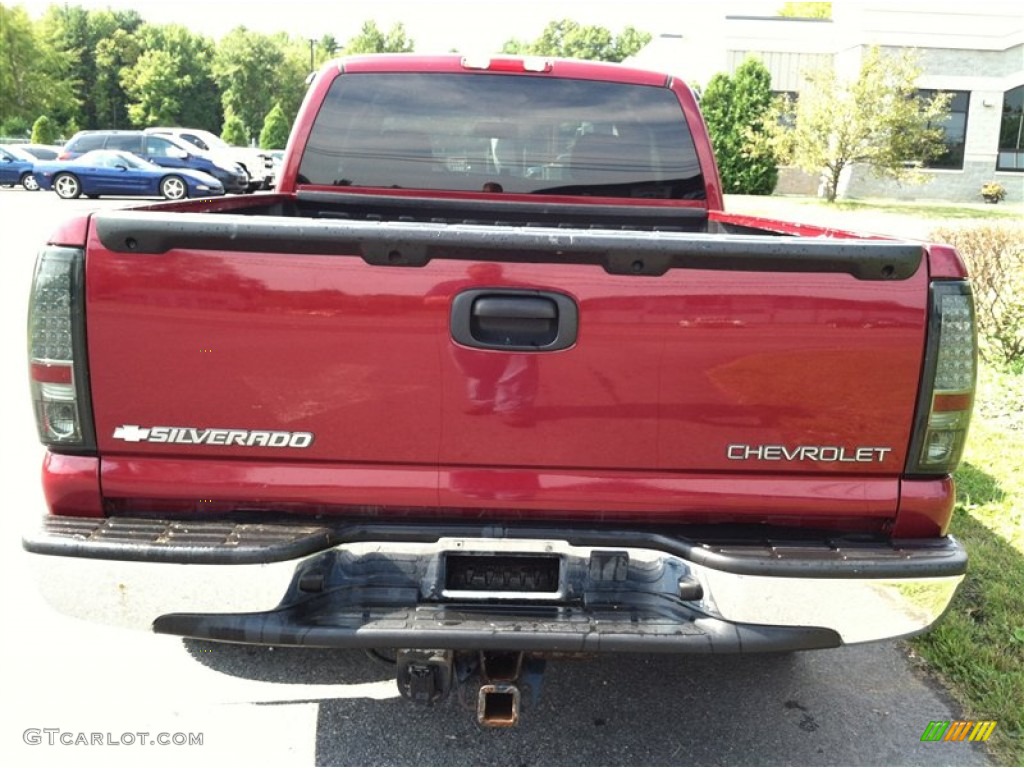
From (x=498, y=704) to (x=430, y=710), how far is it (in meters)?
0.83

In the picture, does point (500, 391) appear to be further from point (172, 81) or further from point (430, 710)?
point (172, 81)

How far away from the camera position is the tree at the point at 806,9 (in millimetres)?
72375

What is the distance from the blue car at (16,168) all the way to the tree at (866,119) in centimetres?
2371

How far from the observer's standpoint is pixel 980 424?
6598mm

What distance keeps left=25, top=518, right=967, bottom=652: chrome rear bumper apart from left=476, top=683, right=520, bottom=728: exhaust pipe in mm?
189

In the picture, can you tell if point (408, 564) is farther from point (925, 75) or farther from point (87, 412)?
point (925, 75)

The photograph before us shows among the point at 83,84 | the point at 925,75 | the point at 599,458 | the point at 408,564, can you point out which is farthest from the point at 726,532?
the point at 83,84

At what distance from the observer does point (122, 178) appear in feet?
78.7

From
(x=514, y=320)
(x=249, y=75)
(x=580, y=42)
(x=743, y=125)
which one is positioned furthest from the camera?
(x=580, y=42)

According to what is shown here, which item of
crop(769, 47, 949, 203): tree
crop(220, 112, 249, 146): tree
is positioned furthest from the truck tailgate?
crop(220, 112, 249, 146): tree

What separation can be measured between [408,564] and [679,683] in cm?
144

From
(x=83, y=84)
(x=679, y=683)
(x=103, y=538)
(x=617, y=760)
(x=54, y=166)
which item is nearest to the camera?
(x=103, y=538)

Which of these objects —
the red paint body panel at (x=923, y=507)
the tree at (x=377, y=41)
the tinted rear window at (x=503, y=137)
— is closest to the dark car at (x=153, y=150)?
the tinted rear window at (x=503, y=137)

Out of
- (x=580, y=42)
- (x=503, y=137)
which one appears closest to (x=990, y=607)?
(x=503, y=137)
